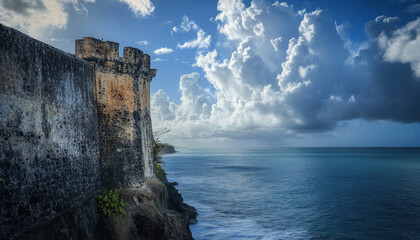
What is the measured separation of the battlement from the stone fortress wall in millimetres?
50

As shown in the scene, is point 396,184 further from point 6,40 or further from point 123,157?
point 6,40

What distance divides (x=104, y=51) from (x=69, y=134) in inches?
208

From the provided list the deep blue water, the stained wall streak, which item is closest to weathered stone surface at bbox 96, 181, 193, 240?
the stained wall streak

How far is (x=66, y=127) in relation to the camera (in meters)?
11.2

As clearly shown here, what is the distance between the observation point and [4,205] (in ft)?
25.2

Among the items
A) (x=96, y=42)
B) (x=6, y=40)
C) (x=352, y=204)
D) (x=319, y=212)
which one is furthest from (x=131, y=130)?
(x=352, y=204)

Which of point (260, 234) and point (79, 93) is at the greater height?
point (79, 93)

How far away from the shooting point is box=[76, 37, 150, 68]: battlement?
13.9 meters

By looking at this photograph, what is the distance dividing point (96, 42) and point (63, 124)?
17.4 feet

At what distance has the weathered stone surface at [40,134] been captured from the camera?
801cm

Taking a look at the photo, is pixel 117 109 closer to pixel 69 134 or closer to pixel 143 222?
pixel 69 134

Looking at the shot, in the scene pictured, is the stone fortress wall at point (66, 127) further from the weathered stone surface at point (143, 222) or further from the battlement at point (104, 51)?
the weathered stone surface at point (143, 222)

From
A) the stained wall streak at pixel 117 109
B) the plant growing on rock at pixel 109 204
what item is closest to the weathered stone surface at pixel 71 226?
the plant growing on rock at pixel 109 204

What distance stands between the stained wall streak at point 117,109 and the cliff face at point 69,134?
51 mm
